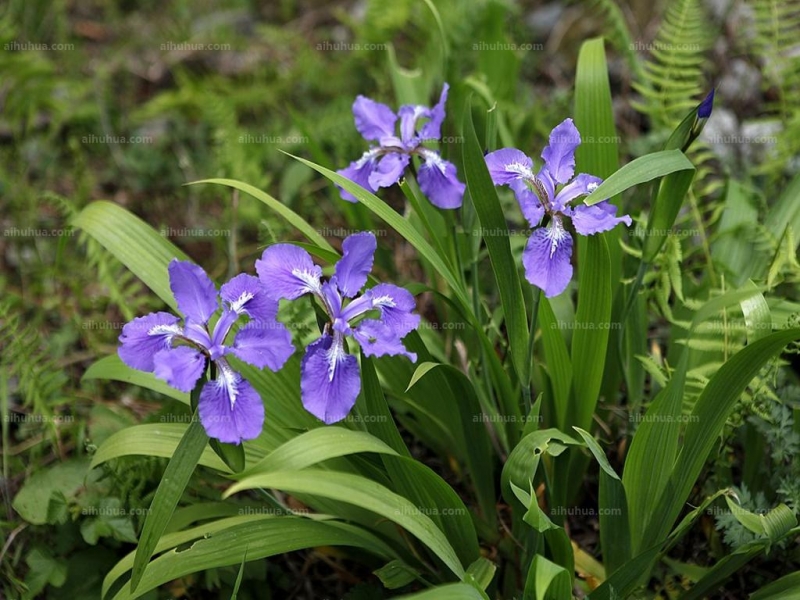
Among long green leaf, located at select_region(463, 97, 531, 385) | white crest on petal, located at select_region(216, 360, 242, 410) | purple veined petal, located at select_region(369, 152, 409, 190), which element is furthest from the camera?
purple veined petal, located at select_region(369, 152, 409, 190)

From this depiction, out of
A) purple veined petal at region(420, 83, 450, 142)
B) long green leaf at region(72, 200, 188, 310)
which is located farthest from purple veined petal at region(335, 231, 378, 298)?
long green leaf at region(72, 200, 188, 310)

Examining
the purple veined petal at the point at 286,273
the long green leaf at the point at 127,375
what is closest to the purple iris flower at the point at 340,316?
the purple veined petal at the point at 286,273

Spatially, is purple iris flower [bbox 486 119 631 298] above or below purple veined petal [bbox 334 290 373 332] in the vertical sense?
above

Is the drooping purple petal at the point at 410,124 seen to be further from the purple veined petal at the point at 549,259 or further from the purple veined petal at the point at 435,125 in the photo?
the purple veined petal at the point at 549,259

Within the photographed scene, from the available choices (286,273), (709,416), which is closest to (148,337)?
(286,273)

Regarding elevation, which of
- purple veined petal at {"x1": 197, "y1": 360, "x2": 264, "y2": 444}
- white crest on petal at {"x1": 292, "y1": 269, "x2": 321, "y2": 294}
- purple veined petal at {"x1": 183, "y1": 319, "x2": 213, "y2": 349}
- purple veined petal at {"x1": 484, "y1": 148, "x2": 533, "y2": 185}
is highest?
purple veined petal at {"x1": 484, "y1": 148, "x2": 533, "y2": 185}

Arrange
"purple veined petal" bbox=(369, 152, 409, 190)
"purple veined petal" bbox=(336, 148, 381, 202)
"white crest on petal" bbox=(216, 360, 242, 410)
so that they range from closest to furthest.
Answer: "white crest on petal" bbox=(216, 360, 242, 410), "purple veined petal" bbox=(369, 152, 409, 190), "purple veined petal" bbox=(336, 148, 381, 202)

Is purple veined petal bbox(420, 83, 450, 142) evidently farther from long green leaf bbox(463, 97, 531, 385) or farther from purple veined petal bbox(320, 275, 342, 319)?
purple veined petal bbox(320, 275, 342, 319)
